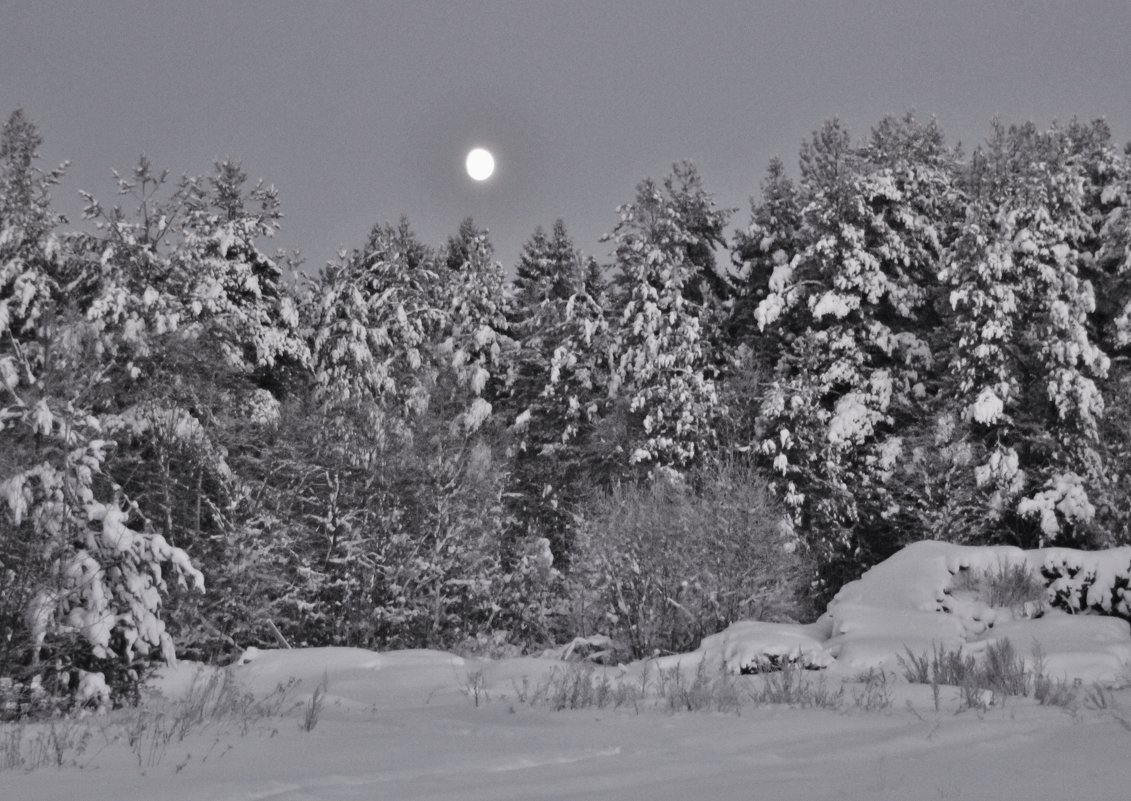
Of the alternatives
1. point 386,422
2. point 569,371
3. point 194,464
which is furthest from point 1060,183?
point 194,464

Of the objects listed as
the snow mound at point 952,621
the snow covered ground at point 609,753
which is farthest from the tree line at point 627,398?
the snow covered ground at point 609,753

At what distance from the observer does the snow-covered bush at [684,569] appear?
64.4 ft

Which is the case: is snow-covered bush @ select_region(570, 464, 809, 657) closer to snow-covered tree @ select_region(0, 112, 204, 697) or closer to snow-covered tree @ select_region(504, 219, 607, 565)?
snow-covered tree @ select_region(504, 219, 607, 565)

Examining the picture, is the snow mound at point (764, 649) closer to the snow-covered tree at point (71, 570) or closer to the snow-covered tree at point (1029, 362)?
the snow-covered tree at point (71, 570)

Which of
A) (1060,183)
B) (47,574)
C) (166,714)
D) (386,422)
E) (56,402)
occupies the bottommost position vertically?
(166,714)

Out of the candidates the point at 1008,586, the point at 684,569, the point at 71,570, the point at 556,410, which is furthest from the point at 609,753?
the point at 556,410

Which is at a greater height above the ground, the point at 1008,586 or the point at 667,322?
the point at 667,322

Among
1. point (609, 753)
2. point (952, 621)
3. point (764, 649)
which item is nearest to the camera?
point (609, 753)

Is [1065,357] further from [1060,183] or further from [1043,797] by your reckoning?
[1043,797]

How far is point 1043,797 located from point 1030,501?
74.6 feet

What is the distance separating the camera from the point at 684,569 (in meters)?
20.3

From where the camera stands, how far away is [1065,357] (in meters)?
25.2

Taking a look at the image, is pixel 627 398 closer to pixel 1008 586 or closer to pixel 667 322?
pixel 667 322

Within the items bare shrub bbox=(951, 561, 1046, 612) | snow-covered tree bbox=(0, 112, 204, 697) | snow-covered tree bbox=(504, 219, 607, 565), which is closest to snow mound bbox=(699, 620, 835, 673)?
bare shrub bbox=(951, 561, 1046, 612)
